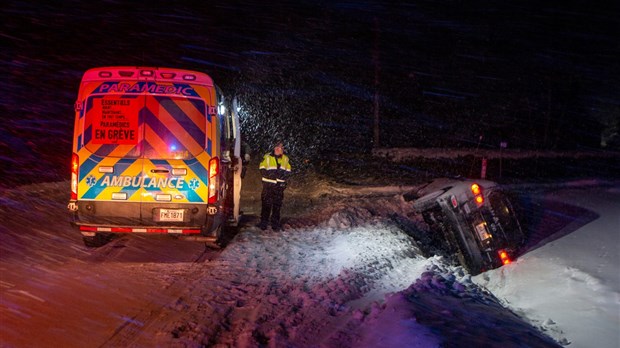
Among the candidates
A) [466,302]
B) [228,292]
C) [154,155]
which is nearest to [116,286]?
[228,292]

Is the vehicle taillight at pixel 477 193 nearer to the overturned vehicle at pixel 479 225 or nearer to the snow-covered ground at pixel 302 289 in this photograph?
the overturned vehicle at pixel 479 225

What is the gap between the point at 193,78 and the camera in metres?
7.03

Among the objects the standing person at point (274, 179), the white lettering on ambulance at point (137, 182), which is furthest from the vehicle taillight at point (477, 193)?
the white lettering on ambulance at point (137, 182)

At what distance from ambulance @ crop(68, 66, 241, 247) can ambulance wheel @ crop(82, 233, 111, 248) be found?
69 centimetres

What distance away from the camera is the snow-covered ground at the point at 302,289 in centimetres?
468

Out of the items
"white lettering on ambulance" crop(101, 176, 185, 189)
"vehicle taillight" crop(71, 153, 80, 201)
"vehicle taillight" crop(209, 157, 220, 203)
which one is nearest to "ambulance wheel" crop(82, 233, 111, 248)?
"vehicle taillight" crop(71, 153, 80, 201)

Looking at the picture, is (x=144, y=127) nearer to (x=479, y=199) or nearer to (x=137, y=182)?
(x=137, y=182)

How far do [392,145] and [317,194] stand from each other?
14001 mm

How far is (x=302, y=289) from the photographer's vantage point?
6.07 meters

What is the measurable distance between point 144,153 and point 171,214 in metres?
0.89

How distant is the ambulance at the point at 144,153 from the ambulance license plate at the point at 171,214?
13 millimetres

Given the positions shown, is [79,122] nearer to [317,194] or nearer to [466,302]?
[466,302]

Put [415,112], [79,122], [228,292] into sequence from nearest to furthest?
[228,292]
[79,122]
[415,112]

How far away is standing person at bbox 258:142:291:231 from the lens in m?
9.43
